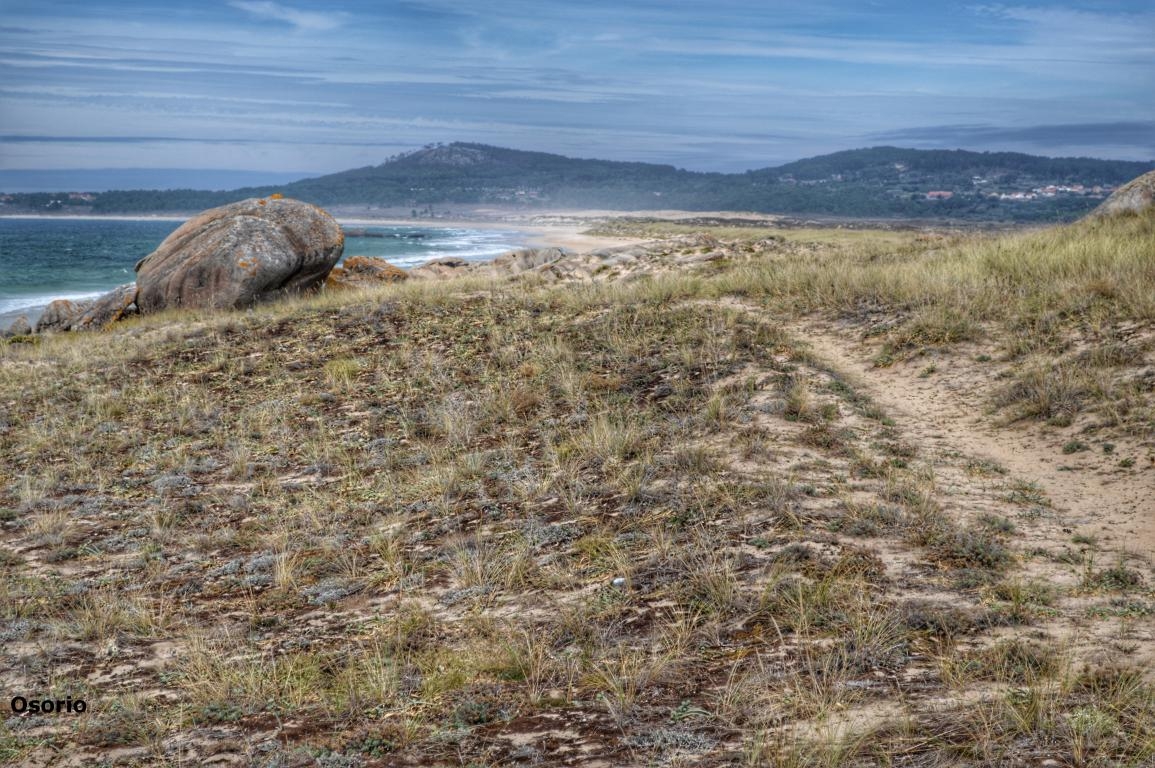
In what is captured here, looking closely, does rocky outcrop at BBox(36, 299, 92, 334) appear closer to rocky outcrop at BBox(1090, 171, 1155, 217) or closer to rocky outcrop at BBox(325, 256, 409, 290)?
rocky outcrop at BBox(325, 256, 409, 290)

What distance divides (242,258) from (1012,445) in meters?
16.8

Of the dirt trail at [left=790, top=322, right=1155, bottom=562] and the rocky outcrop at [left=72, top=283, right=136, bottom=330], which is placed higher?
the rocky outcrop at [left=72, top=283, right=136, bottom=330]

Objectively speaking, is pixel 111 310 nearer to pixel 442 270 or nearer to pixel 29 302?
pixel 442 270

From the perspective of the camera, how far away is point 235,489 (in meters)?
7.77

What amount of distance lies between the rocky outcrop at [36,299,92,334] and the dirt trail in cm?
2040

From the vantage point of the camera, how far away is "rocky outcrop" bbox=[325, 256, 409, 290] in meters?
22.9

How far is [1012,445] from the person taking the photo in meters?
7.50

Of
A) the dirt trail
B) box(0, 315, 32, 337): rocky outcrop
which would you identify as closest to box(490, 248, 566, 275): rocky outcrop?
box(0, 315, 32, 337): rocky outcrop

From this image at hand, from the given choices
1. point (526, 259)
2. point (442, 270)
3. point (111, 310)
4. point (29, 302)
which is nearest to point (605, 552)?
point (111, 310)

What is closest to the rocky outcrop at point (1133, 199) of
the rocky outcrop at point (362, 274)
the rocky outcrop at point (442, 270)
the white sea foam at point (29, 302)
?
the rocky outcrop at point (442, 270)

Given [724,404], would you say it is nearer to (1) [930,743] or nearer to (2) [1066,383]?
(2) [1066,383]

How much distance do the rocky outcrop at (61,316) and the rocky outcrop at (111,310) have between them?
1.41 meters

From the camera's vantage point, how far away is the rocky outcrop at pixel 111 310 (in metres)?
20.5

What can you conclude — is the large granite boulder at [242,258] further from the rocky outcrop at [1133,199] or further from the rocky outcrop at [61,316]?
the rocky outcrop at [1133,199]
